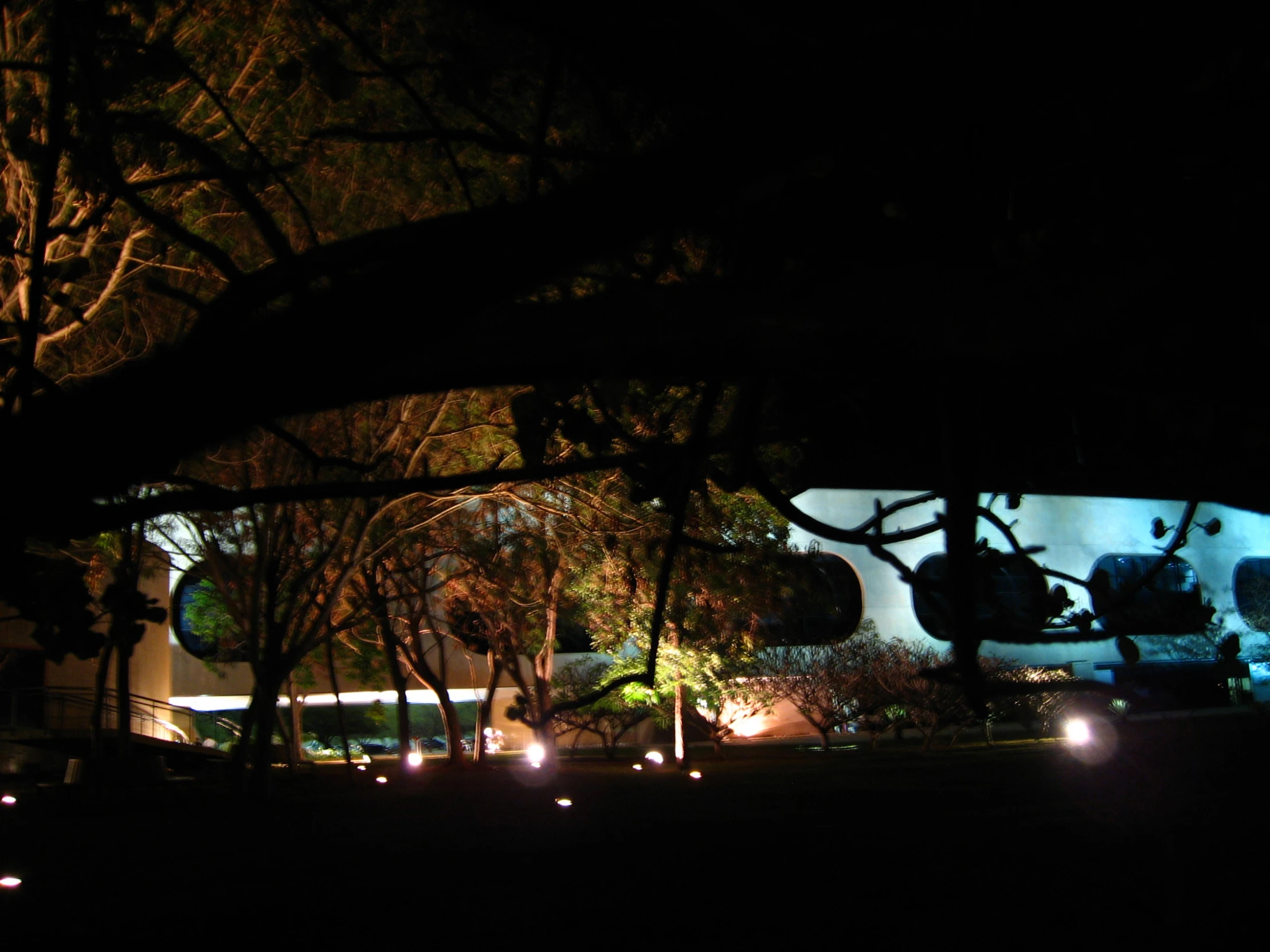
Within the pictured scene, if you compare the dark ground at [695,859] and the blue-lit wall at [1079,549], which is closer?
the dark ground at [695,859]

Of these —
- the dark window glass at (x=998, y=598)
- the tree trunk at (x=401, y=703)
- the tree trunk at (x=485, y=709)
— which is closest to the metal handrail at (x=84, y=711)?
the tree trunk at (x=401, y=703)

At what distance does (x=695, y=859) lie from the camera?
23.2ft

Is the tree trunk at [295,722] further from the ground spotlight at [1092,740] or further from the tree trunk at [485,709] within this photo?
the ground spotlight at [1092,740]

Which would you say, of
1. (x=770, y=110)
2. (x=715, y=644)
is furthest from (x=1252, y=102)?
(x=715, y=644)

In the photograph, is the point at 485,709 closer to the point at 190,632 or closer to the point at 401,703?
the point at 401,703

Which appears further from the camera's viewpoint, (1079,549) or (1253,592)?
(1253,592)

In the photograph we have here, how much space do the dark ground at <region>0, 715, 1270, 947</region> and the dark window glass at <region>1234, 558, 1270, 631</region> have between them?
85.4ft

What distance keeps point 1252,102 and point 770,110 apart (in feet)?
7.83

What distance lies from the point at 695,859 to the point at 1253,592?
36578 millimetres

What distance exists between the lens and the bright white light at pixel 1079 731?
599 inches

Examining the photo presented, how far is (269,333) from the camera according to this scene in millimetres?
1263

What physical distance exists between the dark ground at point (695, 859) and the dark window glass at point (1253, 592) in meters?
26.0

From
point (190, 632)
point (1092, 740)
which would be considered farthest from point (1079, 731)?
point (190, 632)

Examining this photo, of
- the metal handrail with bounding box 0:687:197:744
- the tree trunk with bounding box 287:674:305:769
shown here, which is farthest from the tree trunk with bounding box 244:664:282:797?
the metal handrail with bounding box 0:687:197:744
